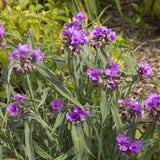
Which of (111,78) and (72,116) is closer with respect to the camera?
(111,78)

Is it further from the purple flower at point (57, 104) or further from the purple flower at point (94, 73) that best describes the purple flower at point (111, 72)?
the purple flower at point (57, 104)

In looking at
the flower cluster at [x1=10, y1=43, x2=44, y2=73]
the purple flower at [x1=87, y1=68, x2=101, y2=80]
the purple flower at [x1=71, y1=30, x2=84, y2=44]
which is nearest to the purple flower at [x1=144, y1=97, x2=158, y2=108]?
the purple flower at [x1=87, y1=68, x2=101, y2=80]

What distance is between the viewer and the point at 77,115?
156 centimetres

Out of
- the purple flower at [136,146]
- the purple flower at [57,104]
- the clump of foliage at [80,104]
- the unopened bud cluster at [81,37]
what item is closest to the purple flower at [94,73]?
the clump of foliage at [80,104]

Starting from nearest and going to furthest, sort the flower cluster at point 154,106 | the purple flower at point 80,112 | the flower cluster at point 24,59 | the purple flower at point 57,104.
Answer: the flower cluster at point 24,59, the flower cluster at point 154,106, the purple flower at point 80,112, the purple flower at point 57,104

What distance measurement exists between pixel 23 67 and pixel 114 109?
0.50 metres

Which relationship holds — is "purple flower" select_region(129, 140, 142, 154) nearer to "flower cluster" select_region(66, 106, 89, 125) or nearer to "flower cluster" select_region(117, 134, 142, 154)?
"flower cluster" select_region(117, 134, 142, 154)

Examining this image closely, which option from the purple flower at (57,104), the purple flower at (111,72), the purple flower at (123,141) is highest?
the purple flower at (111,72)

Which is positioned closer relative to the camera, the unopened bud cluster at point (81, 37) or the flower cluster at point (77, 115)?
the unopened bud cluster at point (81, 37)

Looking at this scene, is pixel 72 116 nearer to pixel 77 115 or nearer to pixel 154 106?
pixel 77 115

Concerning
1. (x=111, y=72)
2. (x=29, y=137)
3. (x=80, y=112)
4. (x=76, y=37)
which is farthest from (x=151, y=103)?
(x=29, y=137)

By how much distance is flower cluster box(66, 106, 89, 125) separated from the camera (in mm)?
1505

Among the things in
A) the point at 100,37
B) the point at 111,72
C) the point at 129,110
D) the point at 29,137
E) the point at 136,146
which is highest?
the point at 100,37

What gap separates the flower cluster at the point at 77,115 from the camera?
151 centimetres
